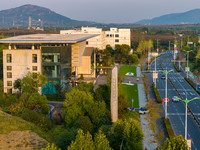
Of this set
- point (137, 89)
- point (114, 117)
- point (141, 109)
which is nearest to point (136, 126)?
point (114, 117)

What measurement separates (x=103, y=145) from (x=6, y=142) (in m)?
5.66

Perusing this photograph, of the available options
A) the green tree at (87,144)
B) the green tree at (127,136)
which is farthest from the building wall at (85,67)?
the green tree at (87,144)

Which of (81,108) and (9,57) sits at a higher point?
(9,57)

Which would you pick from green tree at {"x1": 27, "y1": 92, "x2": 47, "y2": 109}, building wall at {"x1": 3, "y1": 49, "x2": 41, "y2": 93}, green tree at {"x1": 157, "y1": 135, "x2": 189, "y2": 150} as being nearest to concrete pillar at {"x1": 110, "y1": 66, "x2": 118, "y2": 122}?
green tree at {"x1": 27, "y1": 92, "x2": 47, "y2": 109}

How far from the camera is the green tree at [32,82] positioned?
28.4 meters

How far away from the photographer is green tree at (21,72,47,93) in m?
28.4

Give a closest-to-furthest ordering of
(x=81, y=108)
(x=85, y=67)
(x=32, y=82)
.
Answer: (x=81, y=108)
(x=32, y=82)
(x=85, y=67)

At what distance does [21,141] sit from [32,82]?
41.6 ft

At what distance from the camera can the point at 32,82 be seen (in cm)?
2900

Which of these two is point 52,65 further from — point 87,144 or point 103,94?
point 87,144

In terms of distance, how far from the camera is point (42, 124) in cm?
2023

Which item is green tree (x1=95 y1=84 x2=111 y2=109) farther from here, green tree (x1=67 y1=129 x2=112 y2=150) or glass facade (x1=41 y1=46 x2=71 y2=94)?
green tree (x1=67 y1=129 x2=112 y2=150)

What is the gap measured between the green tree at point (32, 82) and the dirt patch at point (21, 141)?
10820 mm

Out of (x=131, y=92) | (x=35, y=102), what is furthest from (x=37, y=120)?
(x=131, y=92)
